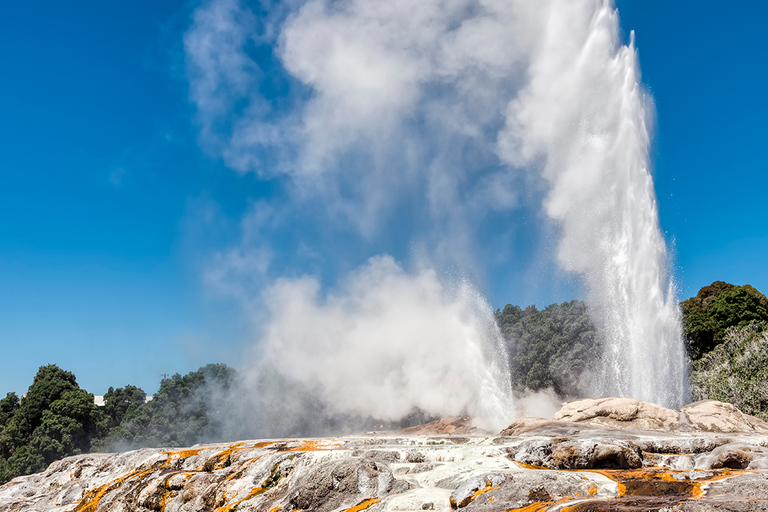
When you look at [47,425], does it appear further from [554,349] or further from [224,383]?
[554,349]

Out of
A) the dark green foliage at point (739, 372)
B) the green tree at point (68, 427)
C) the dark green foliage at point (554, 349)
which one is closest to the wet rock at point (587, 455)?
the dark green foliage at point (739, 372)

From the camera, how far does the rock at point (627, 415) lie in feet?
72.0

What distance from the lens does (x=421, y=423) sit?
47.5 metres

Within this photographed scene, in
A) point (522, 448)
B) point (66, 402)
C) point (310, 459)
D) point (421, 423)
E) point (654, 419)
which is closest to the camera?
point (522, 448)

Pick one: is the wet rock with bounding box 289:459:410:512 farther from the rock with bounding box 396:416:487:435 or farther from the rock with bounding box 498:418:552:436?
the rock with bounding box 396:416:487:435

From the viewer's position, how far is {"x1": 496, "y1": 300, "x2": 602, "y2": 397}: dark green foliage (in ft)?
146

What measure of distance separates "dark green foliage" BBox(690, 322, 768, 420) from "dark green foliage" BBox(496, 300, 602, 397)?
352 inches

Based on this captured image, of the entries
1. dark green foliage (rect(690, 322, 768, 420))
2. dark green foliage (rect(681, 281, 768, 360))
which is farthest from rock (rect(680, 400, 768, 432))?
dark green foliage (rect(681, 281, 768, 360))

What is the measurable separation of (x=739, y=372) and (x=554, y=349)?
16.9 m

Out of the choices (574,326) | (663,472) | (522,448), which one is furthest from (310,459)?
(574,326)

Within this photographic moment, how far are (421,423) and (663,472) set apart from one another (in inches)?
1432

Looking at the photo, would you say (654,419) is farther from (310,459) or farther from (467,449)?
(310,459)

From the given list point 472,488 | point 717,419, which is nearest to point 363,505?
point 472,488

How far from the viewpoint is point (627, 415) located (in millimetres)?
22766
